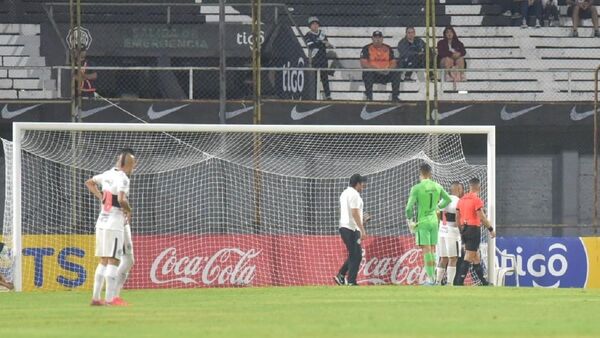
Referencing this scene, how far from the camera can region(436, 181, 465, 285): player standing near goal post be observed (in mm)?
24891

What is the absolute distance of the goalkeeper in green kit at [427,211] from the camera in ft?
80.3

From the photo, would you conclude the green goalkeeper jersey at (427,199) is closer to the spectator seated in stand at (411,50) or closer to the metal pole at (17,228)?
the metal pole at (17,228)

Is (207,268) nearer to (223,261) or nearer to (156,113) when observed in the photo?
(223,261)

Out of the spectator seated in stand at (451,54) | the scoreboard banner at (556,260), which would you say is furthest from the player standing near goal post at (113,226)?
the spectator seated in stand at (451,54)

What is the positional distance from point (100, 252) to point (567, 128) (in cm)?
1729

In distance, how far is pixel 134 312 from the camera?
56.4 ft

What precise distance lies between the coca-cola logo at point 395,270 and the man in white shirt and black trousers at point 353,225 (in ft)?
5.62

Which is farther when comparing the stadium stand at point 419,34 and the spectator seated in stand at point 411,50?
the stadium stand at point 419,34

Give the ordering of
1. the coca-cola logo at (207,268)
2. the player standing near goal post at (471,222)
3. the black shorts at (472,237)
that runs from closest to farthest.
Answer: the player standing near goal post at (471,222) < the black shorts at (472,237) < the coca-cola logo at (207,268)

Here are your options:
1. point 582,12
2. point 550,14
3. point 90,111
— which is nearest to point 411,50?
point 550,14

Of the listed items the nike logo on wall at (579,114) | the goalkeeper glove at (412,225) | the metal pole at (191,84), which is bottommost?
the goalkeeper glove at (412,225)

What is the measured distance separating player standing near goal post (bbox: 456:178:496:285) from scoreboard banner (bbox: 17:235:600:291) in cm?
166

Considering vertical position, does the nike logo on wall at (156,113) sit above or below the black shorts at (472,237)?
above

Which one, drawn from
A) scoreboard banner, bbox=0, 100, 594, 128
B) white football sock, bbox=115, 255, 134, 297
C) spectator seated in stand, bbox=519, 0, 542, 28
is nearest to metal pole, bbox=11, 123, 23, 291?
white football sock, bbox=115, 255, 134, 297
